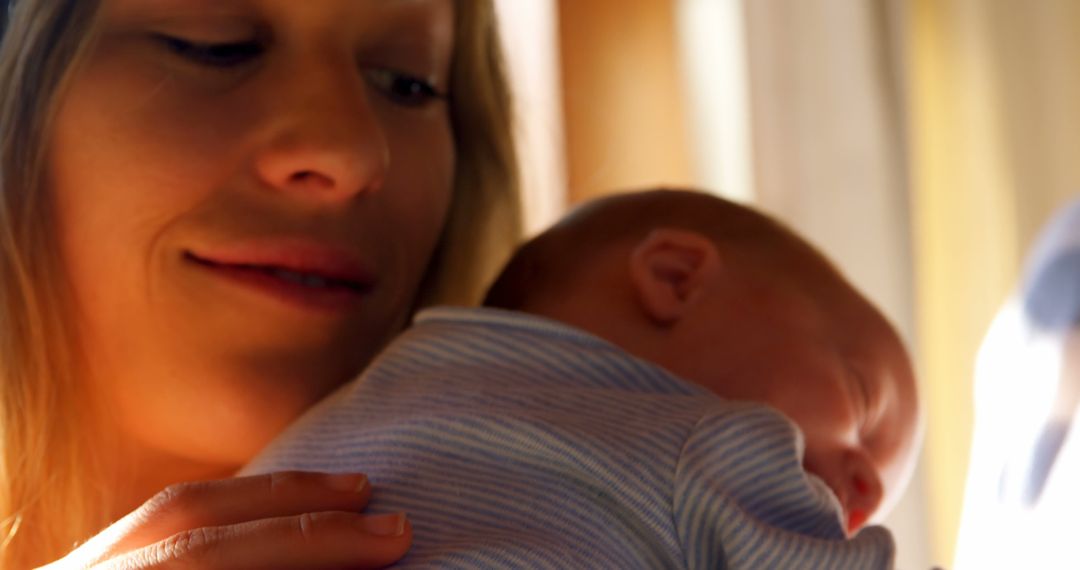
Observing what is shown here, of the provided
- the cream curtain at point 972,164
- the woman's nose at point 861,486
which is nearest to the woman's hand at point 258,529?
the woman's nose at point 861,486

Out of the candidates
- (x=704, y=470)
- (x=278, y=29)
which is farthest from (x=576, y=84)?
(x=704, y=470)

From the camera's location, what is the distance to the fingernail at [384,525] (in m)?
0.81

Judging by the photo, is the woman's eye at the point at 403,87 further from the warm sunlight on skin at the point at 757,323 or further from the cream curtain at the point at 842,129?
the cream curtain at the point at 842,129

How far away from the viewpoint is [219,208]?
117 cm

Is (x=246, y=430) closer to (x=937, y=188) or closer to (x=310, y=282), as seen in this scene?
(x=310, y=282)

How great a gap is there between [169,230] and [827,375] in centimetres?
63

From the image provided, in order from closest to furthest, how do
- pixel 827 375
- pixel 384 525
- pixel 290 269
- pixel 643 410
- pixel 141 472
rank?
pixel 384 525
pixel 643 410
pixel 827 375
pixel 290 269
pixel 141 472

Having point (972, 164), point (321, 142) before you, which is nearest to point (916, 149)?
point (972, 164)

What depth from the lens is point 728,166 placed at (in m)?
2.27

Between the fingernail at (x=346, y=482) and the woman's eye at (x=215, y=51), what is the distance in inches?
21.0

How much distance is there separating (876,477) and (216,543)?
0.60 metres

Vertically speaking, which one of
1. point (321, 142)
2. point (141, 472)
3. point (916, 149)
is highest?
point (321, 142)

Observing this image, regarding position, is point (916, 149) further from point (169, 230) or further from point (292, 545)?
point (292, 545)

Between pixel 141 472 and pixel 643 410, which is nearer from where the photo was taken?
pixel 643 410
